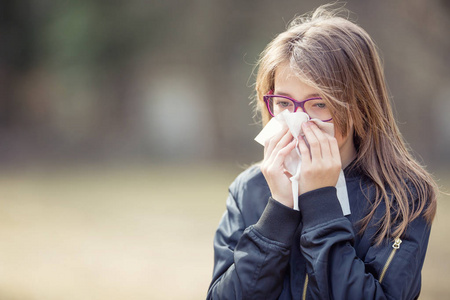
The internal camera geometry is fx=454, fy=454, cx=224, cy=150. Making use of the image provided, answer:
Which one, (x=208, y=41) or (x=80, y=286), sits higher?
(x=208, y=41)

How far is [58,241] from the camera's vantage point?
5.73 meters

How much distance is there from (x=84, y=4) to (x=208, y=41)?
11.5 feet

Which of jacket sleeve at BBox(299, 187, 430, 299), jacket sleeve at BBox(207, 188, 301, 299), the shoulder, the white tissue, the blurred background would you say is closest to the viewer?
jacket sleeve at BBox(299, 187, 430, 299)

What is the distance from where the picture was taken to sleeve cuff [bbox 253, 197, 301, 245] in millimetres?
1941

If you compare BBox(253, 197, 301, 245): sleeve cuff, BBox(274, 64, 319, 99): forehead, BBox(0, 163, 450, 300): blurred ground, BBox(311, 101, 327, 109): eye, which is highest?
BBox(274, 64, 319, 99): forehead

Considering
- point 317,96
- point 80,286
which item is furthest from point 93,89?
point 317,96

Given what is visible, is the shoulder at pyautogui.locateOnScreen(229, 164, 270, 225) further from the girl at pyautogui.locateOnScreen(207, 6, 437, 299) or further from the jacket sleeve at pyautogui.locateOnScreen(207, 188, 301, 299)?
the jacket sleeve at pyautogui.locateOnScreen(207, 188, 301, 299)

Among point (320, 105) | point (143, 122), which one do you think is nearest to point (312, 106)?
point (320, 105)

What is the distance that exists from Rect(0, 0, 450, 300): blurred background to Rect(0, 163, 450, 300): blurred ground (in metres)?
0.03

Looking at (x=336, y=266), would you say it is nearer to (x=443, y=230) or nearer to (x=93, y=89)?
(x=443, y=230)

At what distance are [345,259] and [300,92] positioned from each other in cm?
75

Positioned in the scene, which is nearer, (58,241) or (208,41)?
(58,241)

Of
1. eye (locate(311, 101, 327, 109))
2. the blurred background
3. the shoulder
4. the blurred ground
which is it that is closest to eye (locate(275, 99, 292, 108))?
eye (locate(311, 101, 327, 109))

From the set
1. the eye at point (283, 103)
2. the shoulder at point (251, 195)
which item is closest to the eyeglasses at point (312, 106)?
the eye at point (283, 103)
